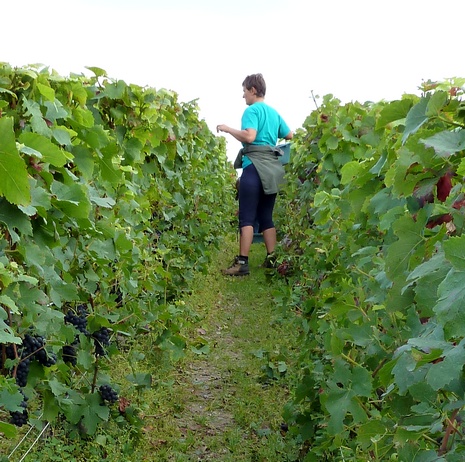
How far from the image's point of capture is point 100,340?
3.06 m

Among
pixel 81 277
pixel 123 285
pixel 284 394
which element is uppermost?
pixel 284 394

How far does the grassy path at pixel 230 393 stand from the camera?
358 cm

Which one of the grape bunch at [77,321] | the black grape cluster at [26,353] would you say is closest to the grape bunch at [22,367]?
the black grape cluster at [26,353]

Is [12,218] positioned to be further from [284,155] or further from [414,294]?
[284,155]

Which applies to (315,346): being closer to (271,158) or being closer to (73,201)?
(73,201)

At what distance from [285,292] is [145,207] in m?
1.61

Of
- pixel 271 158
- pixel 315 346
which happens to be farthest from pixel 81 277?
pixel 271 158

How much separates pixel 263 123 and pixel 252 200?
0.94m

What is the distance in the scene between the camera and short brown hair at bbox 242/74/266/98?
293 inches

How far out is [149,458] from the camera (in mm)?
3418

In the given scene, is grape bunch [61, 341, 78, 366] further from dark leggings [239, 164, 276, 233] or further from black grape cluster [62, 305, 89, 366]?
dark leggings [239, 164, 276, 233]

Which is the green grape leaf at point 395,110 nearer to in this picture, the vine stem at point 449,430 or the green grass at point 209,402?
the vine stem at point 449,430

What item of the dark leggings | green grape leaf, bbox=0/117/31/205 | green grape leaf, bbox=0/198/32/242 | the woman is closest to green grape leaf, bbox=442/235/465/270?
green grape leaf, bbox=0/117/31/205

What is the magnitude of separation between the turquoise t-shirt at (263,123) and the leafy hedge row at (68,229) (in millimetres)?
2830
